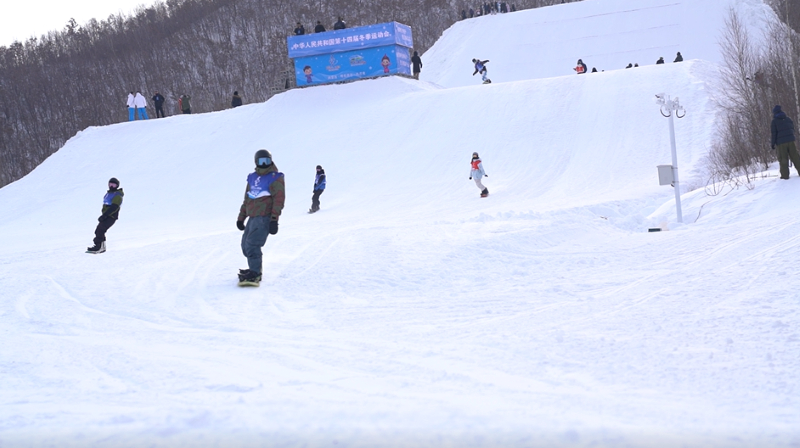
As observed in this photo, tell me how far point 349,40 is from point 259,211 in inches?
989

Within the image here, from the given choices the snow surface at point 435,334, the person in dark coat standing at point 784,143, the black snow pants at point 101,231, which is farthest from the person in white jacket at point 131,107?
the person in dark coat standing at point 784,143

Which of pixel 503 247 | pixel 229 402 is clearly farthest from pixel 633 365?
pixel 503 247

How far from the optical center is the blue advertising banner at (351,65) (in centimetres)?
3164

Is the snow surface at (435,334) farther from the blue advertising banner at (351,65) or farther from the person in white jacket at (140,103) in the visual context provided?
the person in white jacket at (140,103)

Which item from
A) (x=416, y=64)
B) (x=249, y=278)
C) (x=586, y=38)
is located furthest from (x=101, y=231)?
(x=586, y=38)

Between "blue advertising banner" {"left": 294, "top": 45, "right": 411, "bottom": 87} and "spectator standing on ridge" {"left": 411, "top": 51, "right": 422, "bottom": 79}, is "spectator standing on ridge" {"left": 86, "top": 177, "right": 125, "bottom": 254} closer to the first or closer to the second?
"blue advertising banner" {"left": 294, "top": 45, "right": 411, "bottom": 87}

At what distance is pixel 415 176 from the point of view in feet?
73.0

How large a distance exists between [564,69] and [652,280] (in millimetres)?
35268

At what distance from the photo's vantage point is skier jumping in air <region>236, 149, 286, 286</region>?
750 centimetres

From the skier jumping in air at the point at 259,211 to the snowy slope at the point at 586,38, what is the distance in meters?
32.2

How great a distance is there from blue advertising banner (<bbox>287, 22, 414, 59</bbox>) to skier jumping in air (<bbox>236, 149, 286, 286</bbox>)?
24.3m

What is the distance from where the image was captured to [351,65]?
32.0 metres

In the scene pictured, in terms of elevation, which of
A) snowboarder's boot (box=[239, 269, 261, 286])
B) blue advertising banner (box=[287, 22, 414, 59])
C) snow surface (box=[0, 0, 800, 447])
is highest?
blue advertising banner (box=[287, 22, 414, 59])

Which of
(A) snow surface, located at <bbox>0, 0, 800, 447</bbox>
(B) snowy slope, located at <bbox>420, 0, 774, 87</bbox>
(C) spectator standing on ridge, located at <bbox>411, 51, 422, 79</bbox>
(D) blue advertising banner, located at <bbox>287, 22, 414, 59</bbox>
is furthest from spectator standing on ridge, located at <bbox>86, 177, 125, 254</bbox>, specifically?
(B) snowy slope, located at <bbox>420, 0, 774, 87</bbox>
